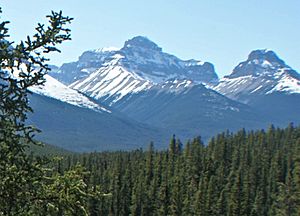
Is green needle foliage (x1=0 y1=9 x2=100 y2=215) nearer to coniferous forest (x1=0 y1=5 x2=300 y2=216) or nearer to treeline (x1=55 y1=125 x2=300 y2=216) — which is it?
coniferous forest (x1=0 y1=5 x2=300 y2=216)

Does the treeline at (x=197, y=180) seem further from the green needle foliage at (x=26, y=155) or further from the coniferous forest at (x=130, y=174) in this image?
the green needle foliage at (x=26, y=155)

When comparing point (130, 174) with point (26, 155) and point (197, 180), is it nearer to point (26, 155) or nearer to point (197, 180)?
point (197, 180)

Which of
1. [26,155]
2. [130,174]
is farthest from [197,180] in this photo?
[26,155]

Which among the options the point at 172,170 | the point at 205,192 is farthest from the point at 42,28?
the point at 172,170

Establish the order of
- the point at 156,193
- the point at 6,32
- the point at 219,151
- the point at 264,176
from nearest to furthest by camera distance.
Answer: the point at 6,32, the point at 156,193, the point at 264,176, the point at 219,151

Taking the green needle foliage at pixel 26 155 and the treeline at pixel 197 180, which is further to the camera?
the treeline at pixel 197 180

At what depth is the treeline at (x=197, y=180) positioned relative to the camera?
92.8 metres

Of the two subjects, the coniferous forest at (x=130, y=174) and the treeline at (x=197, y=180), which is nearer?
the coniferous forest at (x=130, y=174)

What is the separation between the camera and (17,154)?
556 inches

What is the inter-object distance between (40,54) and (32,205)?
3978mm

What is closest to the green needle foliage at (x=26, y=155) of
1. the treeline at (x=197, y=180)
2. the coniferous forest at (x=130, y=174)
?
the coniferous forest at (x=130, y=174)

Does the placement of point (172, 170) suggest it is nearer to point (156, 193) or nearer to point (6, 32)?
point (156, 193)

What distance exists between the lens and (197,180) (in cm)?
12200

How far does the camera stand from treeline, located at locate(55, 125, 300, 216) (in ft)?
304
